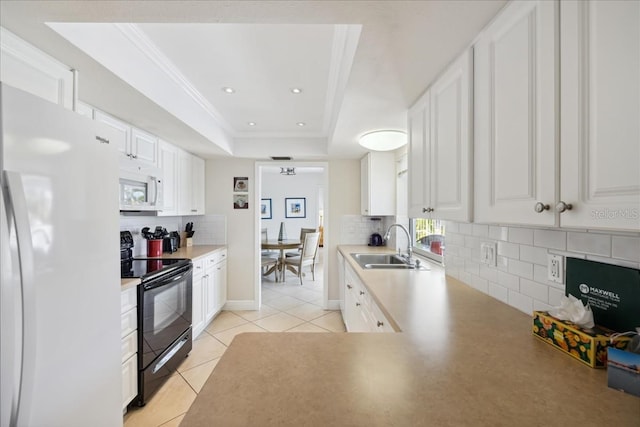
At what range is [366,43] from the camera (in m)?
1.18

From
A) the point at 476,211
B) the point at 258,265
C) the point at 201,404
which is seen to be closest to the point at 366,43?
the point at 476,211

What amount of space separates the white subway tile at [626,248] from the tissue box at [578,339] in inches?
9.3

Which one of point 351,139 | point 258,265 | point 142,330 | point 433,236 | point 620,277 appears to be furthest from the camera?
point 258,265

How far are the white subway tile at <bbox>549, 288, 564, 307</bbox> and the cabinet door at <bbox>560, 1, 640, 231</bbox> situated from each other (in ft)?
1.80

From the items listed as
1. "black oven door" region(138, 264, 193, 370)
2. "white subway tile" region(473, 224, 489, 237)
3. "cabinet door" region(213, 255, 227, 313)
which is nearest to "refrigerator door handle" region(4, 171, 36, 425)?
"black oven door" region(138, 264, 193, 370)

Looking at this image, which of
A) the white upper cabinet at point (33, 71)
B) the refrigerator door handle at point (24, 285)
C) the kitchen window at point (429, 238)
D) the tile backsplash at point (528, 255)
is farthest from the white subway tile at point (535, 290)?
the white upper cabinet at point (33, 71)

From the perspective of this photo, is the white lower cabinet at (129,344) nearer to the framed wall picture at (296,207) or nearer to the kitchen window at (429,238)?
the kitchen window at (429,238)

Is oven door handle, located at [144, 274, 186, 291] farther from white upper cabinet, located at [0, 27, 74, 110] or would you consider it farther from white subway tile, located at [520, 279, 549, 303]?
white subway tile, located at [520, 279, 549, 303]

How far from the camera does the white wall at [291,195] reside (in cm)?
795

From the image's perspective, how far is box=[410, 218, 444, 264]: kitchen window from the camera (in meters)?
2.44

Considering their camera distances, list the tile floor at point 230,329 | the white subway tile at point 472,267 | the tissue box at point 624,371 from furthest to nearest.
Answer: the tile floor at point 230,329
the white subway tile at point 472,267
the tissue box at point 624,371

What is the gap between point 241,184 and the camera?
389 cm

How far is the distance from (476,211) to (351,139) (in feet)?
6.03

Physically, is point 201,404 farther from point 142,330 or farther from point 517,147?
point 142,330
